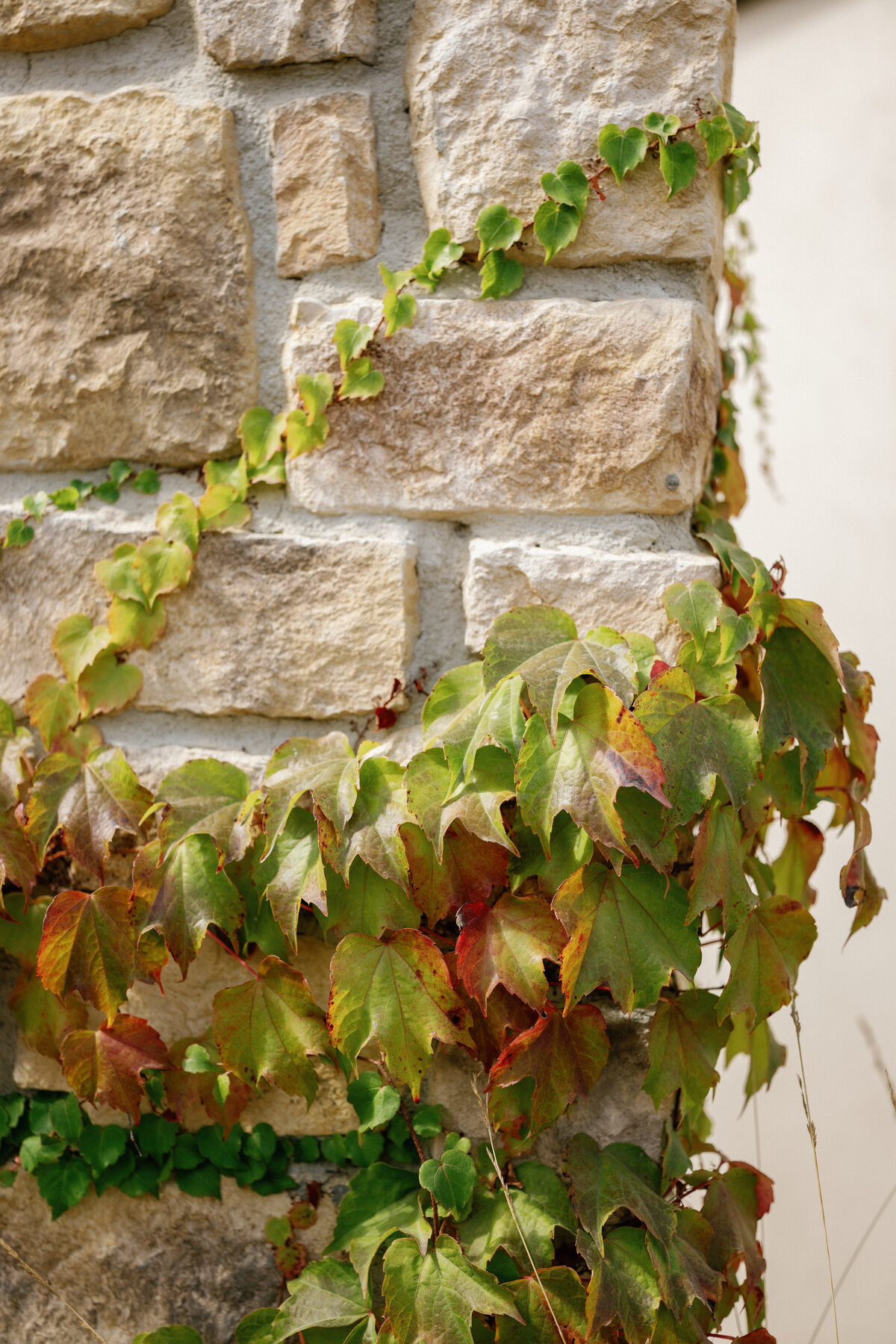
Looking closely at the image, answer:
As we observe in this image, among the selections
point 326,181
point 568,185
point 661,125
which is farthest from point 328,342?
point 661,125

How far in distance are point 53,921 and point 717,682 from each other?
2.28 feet

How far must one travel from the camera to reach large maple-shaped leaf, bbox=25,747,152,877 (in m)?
0.88

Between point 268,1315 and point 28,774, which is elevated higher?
point 28,774

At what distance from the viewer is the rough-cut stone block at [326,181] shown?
2.95 ft

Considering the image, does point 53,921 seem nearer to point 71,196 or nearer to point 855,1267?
point 71,196

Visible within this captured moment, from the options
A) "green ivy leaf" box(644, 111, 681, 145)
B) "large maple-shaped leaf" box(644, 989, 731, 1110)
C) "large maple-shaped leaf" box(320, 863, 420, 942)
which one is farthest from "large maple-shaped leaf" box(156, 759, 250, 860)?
"green ivy leaf" box(644, 111, 681, 145)

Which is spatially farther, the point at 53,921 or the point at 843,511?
the point at 843,511

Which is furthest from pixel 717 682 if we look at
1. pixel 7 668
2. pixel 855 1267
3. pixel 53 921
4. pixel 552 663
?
pixel 855 1267

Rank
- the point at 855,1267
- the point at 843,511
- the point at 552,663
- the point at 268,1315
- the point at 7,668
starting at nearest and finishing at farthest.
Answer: the point at 552,663, the point at 268,1315, the point at 7,668, the point at 855,1267, the point at 843,511

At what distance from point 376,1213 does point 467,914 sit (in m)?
0.35

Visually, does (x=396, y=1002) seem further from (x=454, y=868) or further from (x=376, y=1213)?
(x=376, y=1213)

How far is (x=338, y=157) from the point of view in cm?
90

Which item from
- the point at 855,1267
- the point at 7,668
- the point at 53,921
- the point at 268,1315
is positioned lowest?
the point at 855,1267

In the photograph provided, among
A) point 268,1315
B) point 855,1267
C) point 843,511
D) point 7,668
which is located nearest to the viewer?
point 268,1315
